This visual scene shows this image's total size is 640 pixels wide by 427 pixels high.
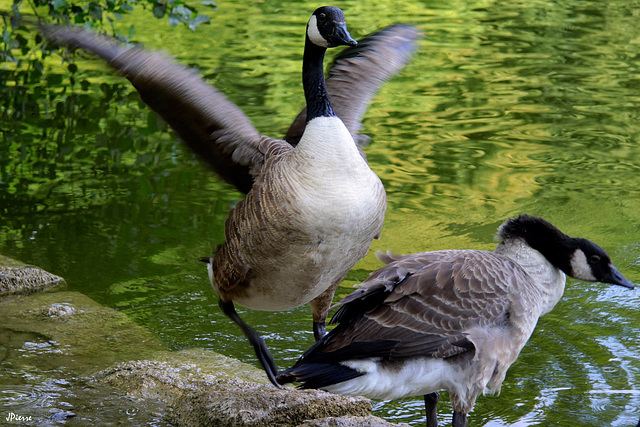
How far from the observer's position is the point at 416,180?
30.0 ft

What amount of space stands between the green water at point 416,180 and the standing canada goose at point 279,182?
348 millimetres

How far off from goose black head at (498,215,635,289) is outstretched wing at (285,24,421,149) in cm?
165

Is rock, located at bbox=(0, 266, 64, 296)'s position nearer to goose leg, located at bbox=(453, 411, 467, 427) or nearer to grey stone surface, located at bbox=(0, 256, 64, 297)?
grey stone surface, located at bbox=(0, 256, 64, 297)

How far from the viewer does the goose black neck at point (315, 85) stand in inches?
193

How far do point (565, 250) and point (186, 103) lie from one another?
2.41m

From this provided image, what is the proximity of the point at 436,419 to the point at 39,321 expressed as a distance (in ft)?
9.61

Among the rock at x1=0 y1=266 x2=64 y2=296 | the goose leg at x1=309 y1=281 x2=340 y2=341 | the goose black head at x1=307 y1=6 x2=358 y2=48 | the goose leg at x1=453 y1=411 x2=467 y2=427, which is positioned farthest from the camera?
the rock at x1=0 y1=266 x2=64 y2=296

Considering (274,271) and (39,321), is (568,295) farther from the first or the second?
(39,321)

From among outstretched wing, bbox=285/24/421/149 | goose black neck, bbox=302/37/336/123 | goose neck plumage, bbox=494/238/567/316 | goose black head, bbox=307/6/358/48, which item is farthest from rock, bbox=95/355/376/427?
goose black head, bbox=307/6/358/48

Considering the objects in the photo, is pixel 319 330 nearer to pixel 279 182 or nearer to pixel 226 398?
pixel 226 398

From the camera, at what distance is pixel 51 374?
5125mm

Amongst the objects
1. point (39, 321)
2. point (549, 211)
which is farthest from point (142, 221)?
point (549, 211)

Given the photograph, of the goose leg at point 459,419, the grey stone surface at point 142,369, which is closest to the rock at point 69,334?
the grey stone surface at point 142,369

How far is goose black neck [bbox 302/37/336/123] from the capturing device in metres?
4.90
